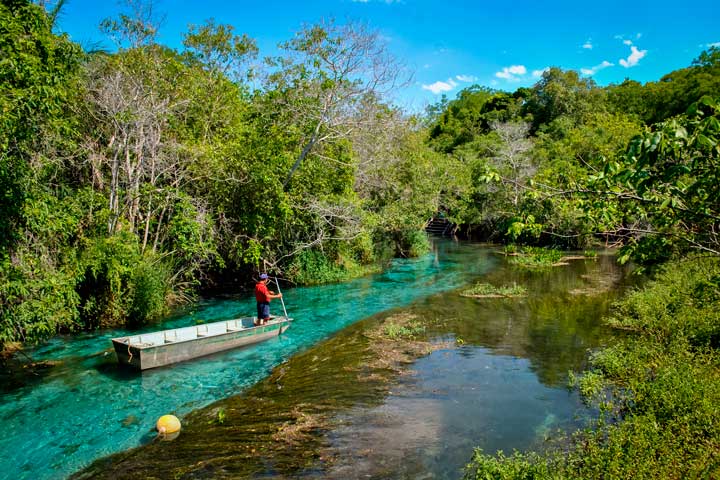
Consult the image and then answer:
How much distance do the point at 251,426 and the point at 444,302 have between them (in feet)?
42.5

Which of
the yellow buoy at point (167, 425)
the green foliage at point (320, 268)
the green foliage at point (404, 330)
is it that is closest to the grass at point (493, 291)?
the green foliage at point (404, 330)

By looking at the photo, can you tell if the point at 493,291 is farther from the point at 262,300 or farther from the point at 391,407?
the point at 391,407

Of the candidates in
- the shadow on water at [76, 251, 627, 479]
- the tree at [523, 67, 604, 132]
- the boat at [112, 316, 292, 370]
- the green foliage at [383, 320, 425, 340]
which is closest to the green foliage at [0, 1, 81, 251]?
the boat at [112, 316, 292, 370]

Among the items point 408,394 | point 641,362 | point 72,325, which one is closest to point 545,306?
point 641,362

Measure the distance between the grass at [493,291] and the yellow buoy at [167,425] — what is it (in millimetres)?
15400

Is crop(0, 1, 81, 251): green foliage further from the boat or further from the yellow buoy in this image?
the yellow buoy

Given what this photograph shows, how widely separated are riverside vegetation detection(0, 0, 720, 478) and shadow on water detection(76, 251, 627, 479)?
1.19 metres

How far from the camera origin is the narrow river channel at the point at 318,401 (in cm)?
817

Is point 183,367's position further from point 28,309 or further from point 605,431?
point 605,431

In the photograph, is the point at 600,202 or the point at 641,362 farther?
the point at 641,362

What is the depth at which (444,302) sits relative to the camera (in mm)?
20844

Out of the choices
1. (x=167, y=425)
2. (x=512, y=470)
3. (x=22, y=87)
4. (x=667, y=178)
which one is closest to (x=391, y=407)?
(x=512, y=470)

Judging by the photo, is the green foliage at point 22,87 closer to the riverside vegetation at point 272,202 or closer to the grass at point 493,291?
the riverside vegetation at point 272,202

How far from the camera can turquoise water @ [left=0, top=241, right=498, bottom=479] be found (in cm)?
888
